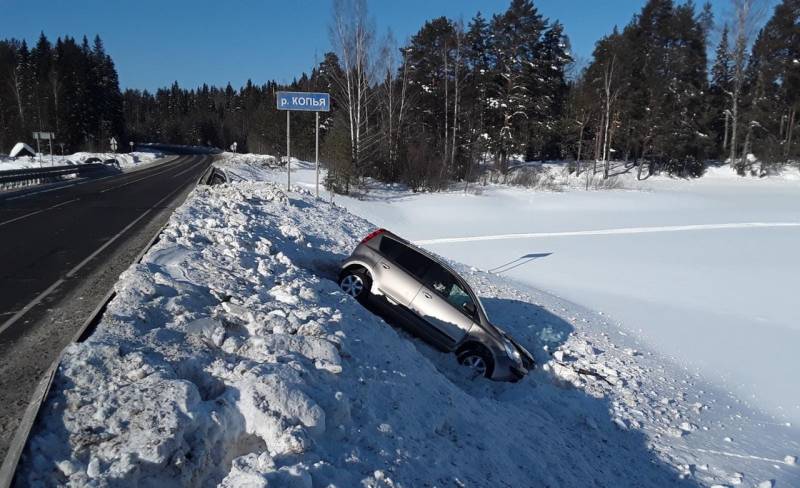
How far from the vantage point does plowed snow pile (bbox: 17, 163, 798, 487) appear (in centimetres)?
360

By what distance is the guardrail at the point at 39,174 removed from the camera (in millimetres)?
22209

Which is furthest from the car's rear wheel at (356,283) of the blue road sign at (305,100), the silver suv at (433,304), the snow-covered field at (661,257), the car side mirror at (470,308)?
the blue road sign at (305,100)

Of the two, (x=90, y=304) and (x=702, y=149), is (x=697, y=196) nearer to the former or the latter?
(x=702, y=149)

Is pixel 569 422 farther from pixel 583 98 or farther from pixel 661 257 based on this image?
pixel 583 98

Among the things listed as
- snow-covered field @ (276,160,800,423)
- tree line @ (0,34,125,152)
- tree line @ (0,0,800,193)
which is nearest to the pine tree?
tree line @ (0,0,800,193)

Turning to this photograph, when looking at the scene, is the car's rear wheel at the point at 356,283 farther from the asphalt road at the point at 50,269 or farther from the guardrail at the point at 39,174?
the guardrail at the point at 39,174

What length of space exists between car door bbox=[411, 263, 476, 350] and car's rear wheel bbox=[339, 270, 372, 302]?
907 mm

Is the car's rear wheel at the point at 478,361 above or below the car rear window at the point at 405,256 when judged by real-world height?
below

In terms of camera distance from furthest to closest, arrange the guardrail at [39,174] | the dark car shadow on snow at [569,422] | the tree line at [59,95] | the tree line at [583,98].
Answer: the tree line at [59,95] < the tree line at [583,98] < the guardrail at [39,174] < the dark car shadow on snow at [569,422]

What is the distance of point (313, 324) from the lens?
5.73 meters

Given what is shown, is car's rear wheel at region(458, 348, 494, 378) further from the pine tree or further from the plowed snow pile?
the pine tree

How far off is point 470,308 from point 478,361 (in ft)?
2.92

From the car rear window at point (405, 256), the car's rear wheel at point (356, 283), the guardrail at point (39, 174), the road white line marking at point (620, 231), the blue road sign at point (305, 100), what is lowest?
the road white line marking at point (620, 231)

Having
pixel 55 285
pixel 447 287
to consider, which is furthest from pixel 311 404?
pixel 55 285
